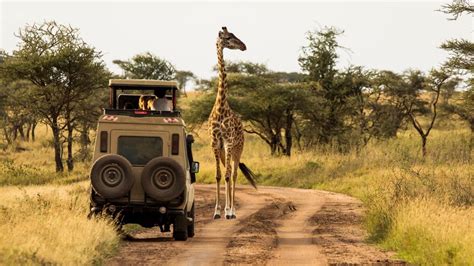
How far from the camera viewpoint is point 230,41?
63.7 feet

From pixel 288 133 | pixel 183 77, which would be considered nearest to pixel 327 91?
pixel 288 133

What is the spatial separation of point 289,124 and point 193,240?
26.7 m

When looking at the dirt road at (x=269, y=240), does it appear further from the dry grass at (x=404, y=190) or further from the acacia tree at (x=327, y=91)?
the acacia tree at (x=327, y=91)

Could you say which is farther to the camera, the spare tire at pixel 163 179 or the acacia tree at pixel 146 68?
the acacia tree at pixel 146 68

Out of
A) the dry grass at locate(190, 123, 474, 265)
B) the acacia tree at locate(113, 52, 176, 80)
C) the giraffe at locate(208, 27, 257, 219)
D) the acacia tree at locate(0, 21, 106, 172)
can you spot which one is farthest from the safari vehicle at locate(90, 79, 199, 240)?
the acacia tree at locate(113, 52, 176, 80)

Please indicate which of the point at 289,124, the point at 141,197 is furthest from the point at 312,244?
the point at 289,124

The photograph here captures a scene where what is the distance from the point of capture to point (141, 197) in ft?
43.1

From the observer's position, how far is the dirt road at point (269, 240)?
1128 cm

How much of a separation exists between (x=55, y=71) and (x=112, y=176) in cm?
2280

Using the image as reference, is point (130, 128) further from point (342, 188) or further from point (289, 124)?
point (289, 124)

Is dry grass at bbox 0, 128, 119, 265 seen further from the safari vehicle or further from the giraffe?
the giraffe

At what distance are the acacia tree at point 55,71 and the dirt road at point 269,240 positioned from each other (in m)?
14.7

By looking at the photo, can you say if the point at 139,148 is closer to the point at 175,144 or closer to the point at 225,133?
the point at 175,144

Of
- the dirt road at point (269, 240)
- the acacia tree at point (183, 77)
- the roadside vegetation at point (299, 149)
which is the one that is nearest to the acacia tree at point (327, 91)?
the roadside vegetation at point (299, 149)
